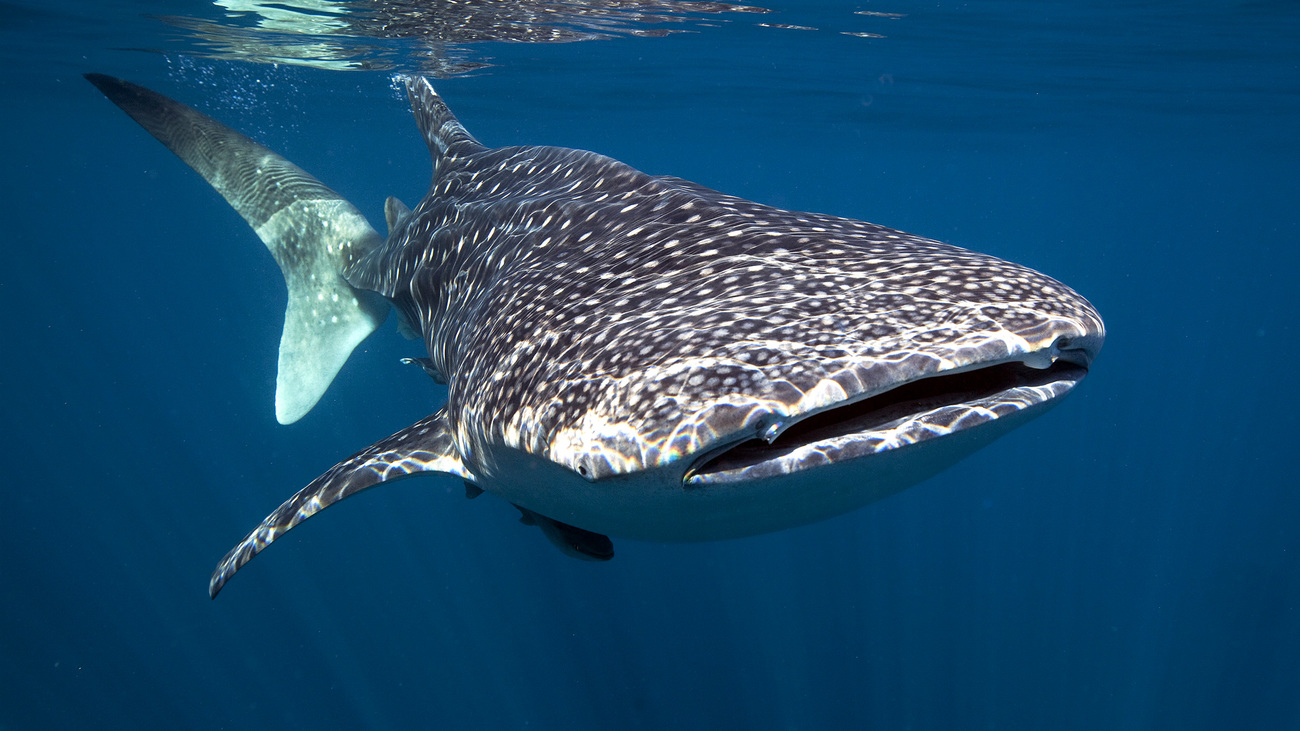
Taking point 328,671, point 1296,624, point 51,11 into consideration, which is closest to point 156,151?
point 51,11

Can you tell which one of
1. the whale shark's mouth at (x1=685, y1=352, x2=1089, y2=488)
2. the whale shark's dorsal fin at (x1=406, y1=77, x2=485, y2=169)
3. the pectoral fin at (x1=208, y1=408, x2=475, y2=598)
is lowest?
the pectoral fin at (x1=208, y1=408, x2=475, y2=598)

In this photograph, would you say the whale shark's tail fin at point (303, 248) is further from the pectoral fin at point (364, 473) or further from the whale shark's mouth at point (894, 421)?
the whale shark's mouth at point (894, 421)

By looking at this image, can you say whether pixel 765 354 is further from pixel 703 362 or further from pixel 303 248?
pixel 303 248

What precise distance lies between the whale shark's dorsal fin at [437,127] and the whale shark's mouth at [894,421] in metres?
4.46

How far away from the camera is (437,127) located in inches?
240

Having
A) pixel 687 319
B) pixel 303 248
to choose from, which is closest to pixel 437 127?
pixel 303 248

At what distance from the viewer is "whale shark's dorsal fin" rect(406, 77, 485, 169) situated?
5723 millimetres

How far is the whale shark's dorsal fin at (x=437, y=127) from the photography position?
572 cm

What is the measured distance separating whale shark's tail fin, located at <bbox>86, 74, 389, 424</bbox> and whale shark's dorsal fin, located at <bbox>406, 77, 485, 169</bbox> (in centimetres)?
102

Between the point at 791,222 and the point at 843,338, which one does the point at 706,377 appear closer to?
the point at 843,338

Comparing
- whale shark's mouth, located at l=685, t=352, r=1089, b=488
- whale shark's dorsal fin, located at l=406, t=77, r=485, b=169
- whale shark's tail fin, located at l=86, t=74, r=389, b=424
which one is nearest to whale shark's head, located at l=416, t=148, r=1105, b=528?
whale shark's mouth, located at l=685, t=352, r=1089, b=488

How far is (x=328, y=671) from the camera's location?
1434 cm

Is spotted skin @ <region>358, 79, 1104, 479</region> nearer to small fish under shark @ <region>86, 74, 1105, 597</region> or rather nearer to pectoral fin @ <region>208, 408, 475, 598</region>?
small fish under shark @ <region>86, 74, 1105, 597</region>

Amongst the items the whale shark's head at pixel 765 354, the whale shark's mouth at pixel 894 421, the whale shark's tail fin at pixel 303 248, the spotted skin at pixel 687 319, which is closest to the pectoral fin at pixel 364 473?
the spotted skin at pixel 687 319
